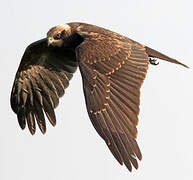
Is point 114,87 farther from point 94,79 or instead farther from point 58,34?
point 58,34

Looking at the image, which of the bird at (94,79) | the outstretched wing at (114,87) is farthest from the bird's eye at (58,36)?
the outstretched wing at (114,87)

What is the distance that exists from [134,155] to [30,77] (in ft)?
14.5

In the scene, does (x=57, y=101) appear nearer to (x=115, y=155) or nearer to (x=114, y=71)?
(x=114, y=71)

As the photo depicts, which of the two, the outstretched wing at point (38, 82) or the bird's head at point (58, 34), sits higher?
the bird's head at point (58, 34)

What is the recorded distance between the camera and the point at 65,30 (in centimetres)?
1330

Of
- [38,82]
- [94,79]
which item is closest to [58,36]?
[38,82]

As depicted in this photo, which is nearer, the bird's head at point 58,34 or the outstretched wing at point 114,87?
the outstretched wing at point 114,87

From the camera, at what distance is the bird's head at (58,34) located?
43.5 feet

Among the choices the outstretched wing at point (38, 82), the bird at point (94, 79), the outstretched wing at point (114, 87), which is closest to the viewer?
the outstretched wing at point (114, 87)

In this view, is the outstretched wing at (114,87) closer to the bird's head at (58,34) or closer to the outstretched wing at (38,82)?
the bird's head at (58,34)

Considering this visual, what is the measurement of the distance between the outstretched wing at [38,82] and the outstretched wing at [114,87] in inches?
82.8

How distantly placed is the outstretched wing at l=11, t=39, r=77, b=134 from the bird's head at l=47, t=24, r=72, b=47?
0.61 metres

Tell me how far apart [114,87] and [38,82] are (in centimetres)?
348

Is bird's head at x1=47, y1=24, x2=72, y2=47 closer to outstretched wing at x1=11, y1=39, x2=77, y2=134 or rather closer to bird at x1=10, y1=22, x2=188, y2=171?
bird at x1=10, y1=22, x2=188, y2=171
